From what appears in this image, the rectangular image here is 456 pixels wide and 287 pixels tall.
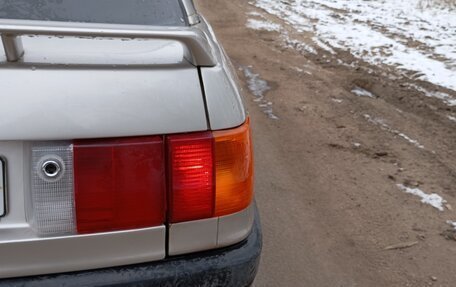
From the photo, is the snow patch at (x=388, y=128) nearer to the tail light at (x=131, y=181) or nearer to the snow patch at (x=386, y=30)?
the snow patch at (x=386, y=30)

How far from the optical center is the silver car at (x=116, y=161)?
1616 millimetres

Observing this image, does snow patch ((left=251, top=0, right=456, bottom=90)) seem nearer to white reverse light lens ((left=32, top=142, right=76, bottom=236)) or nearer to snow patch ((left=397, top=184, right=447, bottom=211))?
snow patch ((left=397, top=184, right=447, bottom=211))

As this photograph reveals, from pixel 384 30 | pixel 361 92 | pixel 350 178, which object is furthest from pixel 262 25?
pixel 350 178

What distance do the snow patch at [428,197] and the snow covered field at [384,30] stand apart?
7.39 ft

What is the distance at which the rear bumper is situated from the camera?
1719mm

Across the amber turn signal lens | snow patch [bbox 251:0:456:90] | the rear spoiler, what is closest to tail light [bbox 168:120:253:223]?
the amber turn signal lens

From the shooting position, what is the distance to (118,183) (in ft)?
5.58

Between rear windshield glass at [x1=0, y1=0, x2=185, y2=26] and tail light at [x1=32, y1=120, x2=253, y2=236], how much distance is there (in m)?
0.72

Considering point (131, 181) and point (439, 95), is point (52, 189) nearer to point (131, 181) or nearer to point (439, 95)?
point (131, 181)

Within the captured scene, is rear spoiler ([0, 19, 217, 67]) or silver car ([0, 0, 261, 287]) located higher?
rear spoiler ([0, 19, 217, 67])

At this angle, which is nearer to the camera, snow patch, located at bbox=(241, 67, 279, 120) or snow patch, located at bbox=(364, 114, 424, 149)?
snow patch, located at bbox=(364, 114, 424, 149)

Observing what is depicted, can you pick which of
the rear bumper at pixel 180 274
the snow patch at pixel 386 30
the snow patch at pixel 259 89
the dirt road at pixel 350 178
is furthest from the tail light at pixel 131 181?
the snow patch at pixel 386 30

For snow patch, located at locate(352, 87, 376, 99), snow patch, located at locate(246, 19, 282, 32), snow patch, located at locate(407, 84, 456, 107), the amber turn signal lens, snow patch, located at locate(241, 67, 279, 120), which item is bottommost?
snow patch, located at locate(246, 19, 282, 32)

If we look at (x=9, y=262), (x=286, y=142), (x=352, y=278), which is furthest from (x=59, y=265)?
(x=286, y=142)
